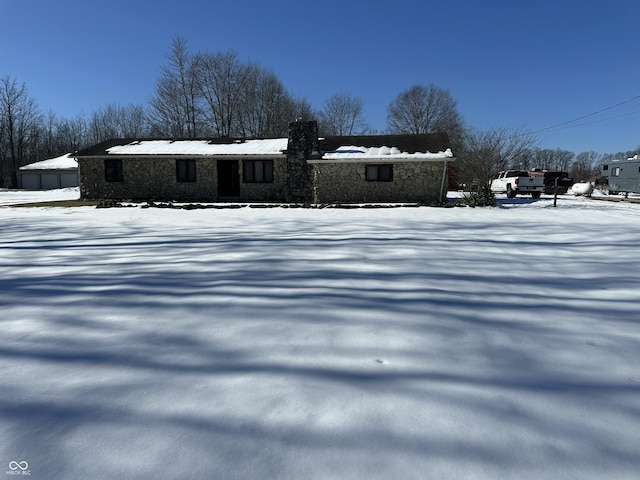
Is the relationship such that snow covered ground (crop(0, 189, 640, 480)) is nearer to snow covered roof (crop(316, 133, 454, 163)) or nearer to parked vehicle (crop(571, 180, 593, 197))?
snow covered roof (crop(316, 133, 454, 163))

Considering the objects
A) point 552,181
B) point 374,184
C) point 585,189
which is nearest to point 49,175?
point 374,184

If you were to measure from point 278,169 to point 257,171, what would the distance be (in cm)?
117

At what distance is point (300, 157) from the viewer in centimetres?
1828

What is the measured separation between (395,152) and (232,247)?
535 inches

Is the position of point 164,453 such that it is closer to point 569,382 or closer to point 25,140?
point 569,382

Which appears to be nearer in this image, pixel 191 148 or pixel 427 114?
pixel 191 148

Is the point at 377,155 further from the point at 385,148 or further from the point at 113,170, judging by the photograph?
the point at 113,170

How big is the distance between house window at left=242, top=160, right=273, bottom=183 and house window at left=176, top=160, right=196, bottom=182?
8.80 feet

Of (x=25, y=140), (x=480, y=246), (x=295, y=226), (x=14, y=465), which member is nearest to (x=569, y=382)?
(x=14, y=465)

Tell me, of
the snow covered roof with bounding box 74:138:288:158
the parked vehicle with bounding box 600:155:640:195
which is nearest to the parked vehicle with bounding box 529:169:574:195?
the parked vehicle with bounding box 600:155:640:195

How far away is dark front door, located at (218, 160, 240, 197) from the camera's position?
64.2 feet

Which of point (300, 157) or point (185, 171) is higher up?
point (300, 157)

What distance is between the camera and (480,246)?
5.99 meters

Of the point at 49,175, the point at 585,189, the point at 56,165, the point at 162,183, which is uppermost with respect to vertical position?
the point at 56,165
